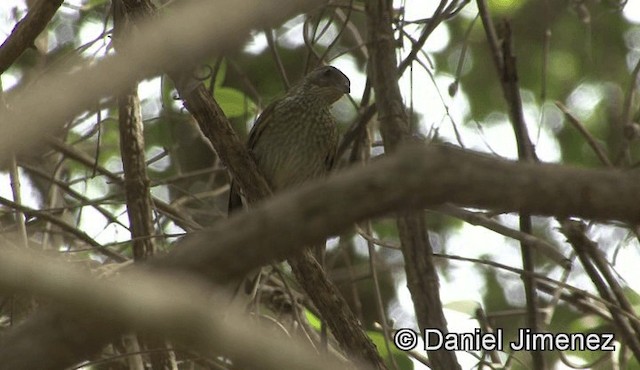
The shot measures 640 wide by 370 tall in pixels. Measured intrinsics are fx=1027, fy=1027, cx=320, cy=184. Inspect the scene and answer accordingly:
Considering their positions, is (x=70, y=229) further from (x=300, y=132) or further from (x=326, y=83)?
(x=326, y=83)

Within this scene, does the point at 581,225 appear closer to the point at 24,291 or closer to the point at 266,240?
the point at 266,240

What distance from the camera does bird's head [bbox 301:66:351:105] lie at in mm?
4691

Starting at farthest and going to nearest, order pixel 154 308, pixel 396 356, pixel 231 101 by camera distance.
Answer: pixel 231 101 → pixel 396 356 → pixel 154 308

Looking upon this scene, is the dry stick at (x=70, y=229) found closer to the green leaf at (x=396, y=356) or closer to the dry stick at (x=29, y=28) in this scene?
the dry stick at (x=29, y=28)

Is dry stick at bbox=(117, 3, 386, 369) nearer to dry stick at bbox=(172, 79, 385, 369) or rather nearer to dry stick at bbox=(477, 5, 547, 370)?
dry stick at bbox=(172, 79, 385, 369)

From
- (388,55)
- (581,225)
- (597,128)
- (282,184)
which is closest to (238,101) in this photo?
(282,184)

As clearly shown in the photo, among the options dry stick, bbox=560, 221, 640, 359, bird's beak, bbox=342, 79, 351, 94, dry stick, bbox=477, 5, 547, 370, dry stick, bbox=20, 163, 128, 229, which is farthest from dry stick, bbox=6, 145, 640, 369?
bird's beak, bbox=342, 79, 351, 94

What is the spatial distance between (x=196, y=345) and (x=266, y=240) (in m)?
0.18

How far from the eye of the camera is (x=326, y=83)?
4.80m

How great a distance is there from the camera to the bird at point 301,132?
467 centimetres

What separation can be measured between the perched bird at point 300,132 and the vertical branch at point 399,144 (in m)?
1.32

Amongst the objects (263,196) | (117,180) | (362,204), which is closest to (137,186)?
(117,180)

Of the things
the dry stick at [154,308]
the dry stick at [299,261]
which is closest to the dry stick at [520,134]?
the dry stick at [299,261]

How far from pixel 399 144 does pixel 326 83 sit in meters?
1.83
